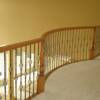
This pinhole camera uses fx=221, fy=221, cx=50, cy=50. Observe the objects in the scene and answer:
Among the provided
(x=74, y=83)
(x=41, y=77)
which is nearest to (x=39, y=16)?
(x=74, y=83)

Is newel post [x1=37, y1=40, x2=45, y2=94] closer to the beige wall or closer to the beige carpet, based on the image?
the beige carpet

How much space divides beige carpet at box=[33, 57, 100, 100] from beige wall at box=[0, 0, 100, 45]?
2.43m

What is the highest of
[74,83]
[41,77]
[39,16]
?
[39,16]

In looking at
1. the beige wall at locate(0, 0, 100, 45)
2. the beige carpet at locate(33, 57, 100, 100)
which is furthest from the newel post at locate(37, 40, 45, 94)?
the beige wall at locate(0, 0, 100, 45)

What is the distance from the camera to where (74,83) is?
405cm

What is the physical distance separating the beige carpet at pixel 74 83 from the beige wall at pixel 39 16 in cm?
243

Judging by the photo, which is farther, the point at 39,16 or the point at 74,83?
the point at 39,16

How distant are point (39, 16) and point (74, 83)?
4.59 metres

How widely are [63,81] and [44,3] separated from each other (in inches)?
175

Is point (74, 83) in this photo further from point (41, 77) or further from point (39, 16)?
point (39, 16)

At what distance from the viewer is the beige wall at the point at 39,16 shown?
706cm

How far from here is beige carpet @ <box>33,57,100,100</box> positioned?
3.52 metres

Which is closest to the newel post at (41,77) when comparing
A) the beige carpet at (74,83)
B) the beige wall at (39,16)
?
the beige carpet at (74,83)

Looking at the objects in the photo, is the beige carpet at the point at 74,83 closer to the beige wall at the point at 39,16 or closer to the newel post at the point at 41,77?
the newel post at the point at 41,77
